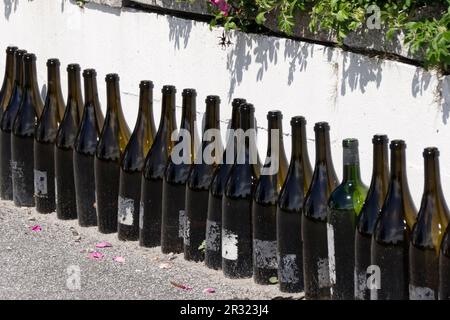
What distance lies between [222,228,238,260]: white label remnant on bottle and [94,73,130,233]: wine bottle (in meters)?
0.69

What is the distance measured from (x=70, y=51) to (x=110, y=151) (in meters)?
1.34

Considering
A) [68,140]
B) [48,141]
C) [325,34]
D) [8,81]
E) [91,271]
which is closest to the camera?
[325,34]

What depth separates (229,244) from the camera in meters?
5.50

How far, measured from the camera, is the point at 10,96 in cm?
682

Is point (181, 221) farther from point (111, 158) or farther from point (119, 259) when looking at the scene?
point (111, 158)

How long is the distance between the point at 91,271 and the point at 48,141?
1.00 m

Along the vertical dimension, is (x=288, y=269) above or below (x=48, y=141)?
below

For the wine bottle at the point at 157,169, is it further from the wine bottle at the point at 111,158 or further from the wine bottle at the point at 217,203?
the wine bottle at the point at 217,203

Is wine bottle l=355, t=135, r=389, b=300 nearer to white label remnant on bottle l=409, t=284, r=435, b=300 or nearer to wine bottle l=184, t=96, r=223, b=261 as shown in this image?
white label remnant on bottle l=409, t=284, r=435, b=300

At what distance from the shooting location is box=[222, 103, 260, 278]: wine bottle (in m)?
5.44

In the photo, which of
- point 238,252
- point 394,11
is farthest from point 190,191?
point 394,11

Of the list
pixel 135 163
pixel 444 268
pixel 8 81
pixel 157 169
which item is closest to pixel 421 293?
pixel 444 268

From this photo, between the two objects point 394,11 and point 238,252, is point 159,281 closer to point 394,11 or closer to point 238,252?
point 238,252
